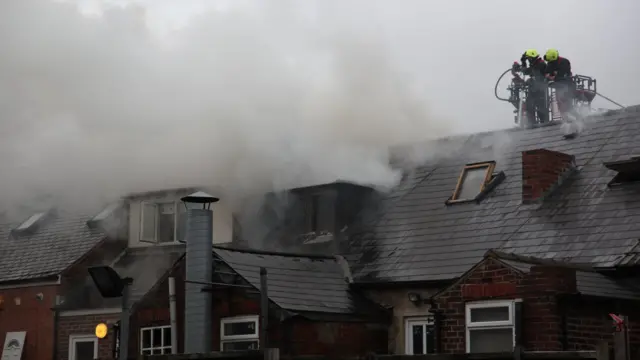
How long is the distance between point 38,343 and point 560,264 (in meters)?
14.7

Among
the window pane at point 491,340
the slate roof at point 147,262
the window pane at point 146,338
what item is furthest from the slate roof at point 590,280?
the slate roof at point 147,262

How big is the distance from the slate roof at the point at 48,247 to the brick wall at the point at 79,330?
1188 mm

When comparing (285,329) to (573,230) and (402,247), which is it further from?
(573,230)

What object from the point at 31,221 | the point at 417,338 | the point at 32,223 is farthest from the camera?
the point at 31,221

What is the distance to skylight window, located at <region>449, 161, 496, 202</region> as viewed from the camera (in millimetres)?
22766

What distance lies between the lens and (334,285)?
21.3 metres

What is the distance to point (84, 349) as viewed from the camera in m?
27.2

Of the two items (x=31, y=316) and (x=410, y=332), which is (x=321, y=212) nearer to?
(x=410, y=332)

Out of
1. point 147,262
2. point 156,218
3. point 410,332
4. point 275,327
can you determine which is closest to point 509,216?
point 410,332

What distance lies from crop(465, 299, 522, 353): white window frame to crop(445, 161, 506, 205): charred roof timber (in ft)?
15.0

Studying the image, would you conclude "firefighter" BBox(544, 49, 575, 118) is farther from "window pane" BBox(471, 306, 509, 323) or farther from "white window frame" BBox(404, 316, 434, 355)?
"window pane" BBox(471, 306, 509, 323)

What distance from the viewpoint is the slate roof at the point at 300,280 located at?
19891mm

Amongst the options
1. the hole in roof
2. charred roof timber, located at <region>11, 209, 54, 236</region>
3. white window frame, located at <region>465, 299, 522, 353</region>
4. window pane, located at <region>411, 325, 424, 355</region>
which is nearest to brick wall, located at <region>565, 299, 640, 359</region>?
white window frame, located at <region>465, 299, 522, 353</region>

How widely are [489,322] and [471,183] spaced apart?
18.9 feet
